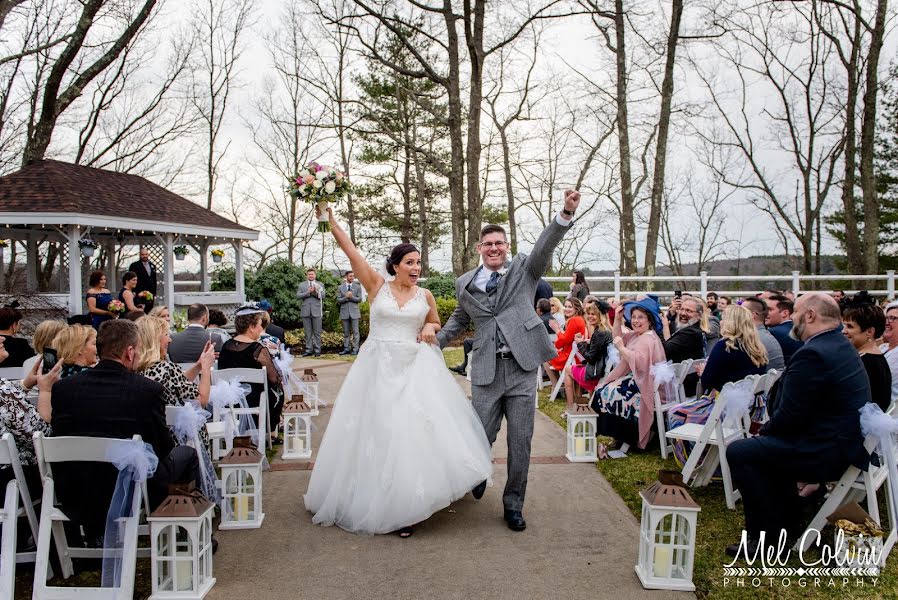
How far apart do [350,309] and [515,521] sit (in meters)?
11.1

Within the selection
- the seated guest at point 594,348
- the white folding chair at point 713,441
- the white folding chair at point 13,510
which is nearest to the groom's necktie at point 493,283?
the white folding chair at point 713,441

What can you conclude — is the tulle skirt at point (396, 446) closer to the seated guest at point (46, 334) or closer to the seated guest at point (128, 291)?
the seated guest at point (46, 334)

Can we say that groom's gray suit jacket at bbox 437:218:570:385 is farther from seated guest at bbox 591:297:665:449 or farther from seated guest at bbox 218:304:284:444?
seated guest at bbox 218:304:284:444

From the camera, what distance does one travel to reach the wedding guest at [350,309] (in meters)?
15.0

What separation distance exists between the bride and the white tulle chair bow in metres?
1.47

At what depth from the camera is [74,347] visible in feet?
13.7

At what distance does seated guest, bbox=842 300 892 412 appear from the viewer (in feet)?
14.3

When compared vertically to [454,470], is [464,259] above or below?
above

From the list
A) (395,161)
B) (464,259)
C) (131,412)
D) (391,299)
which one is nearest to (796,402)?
(391,299)

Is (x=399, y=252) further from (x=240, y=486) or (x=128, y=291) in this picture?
(x=128, y=291)

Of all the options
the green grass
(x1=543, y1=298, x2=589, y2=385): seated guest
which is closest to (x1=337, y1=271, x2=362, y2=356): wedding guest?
(x1=543, y1=298, x2=589, y2=385): seated guest

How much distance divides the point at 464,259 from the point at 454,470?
14082 millimetres

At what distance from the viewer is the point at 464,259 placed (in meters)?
18.2

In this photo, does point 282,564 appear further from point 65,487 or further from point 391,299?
point 391,299
